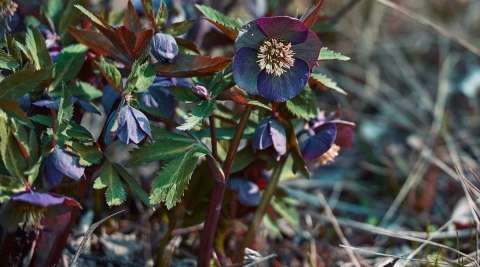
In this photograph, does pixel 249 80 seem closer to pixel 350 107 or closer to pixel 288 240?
pixel 288 240

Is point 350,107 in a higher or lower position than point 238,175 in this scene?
lower

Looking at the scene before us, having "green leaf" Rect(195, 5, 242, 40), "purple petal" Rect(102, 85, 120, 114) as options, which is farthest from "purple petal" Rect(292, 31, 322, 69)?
"purple petal" Rect(102, 85, 120, 114)

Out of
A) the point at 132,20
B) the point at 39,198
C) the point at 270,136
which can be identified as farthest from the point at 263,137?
the point at 39,198

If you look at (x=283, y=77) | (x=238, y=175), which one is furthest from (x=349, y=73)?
(x=283, y=77)

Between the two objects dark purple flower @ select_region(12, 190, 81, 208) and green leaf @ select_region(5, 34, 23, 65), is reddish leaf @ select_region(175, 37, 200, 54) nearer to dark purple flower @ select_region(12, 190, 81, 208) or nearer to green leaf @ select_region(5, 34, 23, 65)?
green leaf @ select_region(5, 34, 23, 65)

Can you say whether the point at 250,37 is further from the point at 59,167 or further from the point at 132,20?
the point at 59,167

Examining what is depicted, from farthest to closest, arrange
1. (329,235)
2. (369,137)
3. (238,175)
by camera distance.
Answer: (369,137)
(329,235)
(238,175)

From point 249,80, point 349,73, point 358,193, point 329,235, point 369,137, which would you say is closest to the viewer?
point 249,80

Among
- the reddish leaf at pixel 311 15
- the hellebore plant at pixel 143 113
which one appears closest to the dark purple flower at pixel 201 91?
the hellebore plant at pixel 143 113

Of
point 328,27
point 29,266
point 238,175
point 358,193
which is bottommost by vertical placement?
point 358,193
